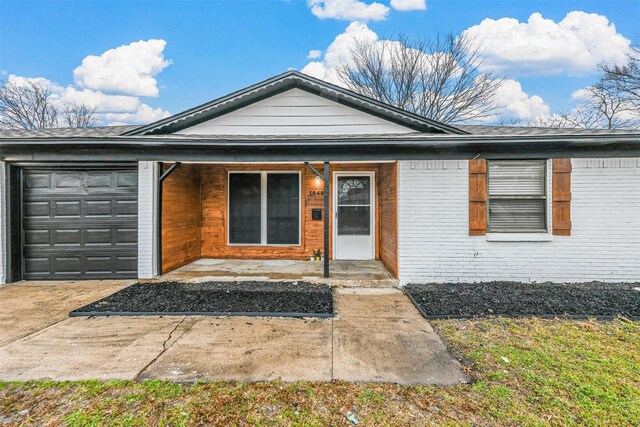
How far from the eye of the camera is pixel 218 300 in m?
4.66

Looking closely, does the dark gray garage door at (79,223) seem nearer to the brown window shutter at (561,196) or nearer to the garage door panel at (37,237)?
the garage door panel at (37,237)

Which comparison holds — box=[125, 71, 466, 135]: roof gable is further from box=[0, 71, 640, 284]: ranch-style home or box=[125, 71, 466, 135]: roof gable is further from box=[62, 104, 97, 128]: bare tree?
box=[62, 104, 97, 128]: bare tree

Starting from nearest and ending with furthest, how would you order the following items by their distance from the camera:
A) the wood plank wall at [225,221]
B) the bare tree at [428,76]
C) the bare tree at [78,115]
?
the wood plank wall at [225,221]
the bare tree at [428,76]
the bare tree at [78,115]

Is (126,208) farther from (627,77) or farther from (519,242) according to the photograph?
(627,77)

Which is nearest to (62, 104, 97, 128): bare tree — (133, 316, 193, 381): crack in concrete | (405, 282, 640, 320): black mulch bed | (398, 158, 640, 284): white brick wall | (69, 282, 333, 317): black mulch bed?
(69, 282, 333, 317): black mulch bed

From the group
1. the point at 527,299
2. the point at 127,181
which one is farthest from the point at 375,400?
the point at 127,181

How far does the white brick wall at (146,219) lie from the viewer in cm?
591

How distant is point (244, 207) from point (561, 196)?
23.6 feet

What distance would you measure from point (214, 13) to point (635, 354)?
14.6 meters

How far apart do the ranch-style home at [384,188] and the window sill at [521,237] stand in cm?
2

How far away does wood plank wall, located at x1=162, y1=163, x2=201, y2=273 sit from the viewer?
6363 millimetres

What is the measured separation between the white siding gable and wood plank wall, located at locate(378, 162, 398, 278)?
1.21 meters

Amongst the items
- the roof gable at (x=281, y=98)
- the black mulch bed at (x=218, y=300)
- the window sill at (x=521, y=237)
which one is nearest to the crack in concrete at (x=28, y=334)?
the black mulch bed at (x=218, y=300)

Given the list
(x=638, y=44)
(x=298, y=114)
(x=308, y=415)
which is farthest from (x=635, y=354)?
(x=638, y=44)
